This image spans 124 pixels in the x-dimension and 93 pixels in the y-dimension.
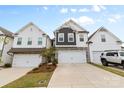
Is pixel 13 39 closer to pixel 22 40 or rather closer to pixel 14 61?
pixel 22 40

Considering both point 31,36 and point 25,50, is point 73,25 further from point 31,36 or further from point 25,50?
point 25,50

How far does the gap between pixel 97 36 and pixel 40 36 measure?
8.53m

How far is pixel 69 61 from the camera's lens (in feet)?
74.0

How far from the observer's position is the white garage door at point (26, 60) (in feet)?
74.5

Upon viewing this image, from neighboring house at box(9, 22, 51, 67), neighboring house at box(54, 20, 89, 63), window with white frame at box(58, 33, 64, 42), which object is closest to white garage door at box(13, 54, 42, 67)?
neighboring house at box(9, 22, 51, 67)

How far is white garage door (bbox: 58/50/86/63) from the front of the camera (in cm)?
2259

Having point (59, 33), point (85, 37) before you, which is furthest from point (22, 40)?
point (85, 37)

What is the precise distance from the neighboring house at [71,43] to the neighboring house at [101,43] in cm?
108

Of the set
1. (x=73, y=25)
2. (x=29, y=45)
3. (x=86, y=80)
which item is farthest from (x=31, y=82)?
(x=73, y=25)

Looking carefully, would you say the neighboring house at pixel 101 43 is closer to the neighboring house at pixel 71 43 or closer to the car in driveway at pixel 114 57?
the neighboring house at pixel 71 43

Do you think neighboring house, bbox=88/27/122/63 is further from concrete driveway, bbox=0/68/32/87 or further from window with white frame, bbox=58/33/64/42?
concrete driveway, bbox=0/68/32/87

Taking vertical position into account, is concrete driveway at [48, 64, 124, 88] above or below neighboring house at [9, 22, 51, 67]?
below

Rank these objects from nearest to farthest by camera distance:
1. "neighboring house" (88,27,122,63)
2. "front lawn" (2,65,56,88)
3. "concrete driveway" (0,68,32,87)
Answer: "front lawn" (2,65,56,88), "concrete driveway" (0,68,32,87), "neighboring house" (88,27,122,63)

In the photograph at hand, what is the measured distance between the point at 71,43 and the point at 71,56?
6.70 feet
